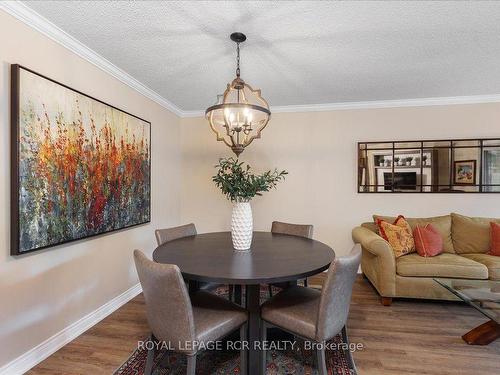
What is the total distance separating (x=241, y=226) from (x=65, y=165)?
142cm

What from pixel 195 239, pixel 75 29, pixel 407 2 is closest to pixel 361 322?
pixel 195 239

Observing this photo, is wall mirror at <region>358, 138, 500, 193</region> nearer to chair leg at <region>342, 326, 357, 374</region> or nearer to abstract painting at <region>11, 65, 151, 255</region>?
chair leg at <region>342, 326, 357, 374</region>

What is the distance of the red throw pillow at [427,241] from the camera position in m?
2.98

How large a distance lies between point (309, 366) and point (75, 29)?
2946 millimetres

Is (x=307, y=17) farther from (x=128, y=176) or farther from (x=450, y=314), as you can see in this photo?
(x=450, y=314)

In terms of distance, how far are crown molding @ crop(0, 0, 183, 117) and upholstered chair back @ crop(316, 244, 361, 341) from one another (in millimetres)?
2500

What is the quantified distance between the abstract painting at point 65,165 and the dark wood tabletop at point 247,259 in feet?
2.59

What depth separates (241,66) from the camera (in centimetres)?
265

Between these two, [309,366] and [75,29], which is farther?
[75,29]

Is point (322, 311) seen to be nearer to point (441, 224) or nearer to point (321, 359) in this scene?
point (321, 359)

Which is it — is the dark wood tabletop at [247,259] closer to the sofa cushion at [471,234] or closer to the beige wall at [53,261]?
the beige wall at [53,261]

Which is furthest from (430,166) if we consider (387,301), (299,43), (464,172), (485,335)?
(299,43)

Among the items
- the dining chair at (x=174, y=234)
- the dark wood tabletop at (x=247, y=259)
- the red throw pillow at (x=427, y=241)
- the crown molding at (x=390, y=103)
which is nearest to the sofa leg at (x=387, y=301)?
the red throw pillow at (x=427, y=241)

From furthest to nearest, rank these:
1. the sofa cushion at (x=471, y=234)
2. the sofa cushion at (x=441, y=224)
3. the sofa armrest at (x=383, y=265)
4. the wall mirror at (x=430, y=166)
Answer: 1. the wall mirror at (x=430, y=166)
2. the sofa cushion at (x=441, y=224)
3. the sofa cushion at (x=471, y=234)
4. the sofa armrest at (x=383, y=265)
